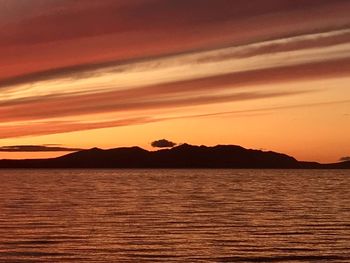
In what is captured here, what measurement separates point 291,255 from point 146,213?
3178 centimetres

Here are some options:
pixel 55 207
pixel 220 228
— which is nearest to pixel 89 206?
pixel 55 207

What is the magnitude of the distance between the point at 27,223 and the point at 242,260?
26187 millimetres

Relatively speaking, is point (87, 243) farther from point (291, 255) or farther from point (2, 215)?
point (2, 215)

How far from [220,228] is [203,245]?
10.9 metres

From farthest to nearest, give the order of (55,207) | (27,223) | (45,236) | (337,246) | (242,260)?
(55,207), (27,223), (45,236), (337,246), (242,260)

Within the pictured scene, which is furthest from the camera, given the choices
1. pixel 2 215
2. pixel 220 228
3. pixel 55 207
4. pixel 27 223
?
pixel 55 207

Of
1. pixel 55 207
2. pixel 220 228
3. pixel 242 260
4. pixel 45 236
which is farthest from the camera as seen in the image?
pixel 55 207

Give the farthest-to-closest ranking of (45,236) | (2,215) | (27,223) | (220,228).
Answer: (2,215) → (27,223) → (220,228) → (45,236)

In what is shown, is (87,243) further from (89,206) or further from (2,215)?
(89,206)

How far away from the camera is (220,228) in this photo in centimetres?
5753

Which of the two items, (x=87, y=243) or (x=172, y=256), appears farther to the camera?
(x=87, y=243)

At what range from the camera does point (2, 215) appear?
69188 millimetres

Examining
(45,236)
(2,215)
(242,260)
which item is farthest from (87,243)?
(2,215)

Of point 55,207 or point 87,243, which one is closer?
point 87,243
